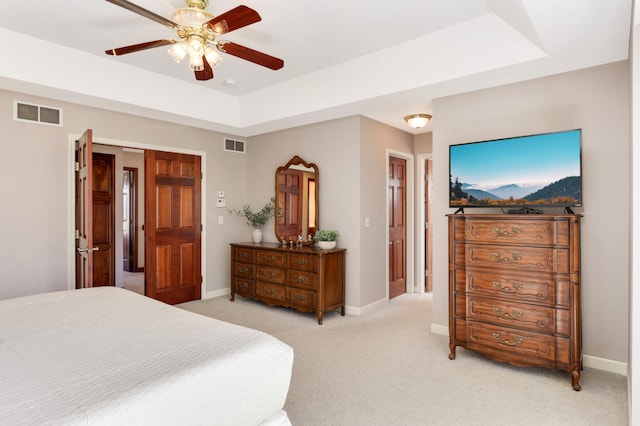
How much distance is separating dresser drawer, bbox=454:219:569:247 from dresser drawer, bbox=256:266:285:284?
88.2 inches

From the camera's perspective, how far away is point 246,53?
2600mm

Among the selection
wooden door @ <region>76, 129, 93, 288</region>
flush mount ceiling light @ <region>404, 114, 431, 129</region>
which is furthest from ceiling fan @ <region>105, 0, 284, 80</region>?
flush mount ceiling light @ <region>404, 114, 431, 129</region>

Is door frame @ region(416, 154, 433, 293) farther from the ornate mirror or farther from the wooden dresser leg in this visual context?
the wooden dresser leg

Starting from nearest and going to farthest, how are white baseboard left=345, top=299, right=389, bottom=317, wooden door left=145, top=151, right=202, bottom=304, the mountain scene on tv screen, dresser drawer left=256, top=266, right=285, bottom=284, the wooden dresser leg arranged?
the wooden dresser leg
the mountain scene on tv screen
white baseboard left=345, top=299, right=389, bottom=317
dresser drawer left=256, top=266, right=285, bottom=284
wooden door left=145, top=151, right=202, bottom=304

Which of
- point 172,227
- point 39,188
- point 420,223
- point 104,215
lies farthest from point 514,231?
point 104,215

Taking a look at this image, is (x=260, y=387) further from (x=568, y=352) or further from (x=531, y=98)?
(x=531, y=98)

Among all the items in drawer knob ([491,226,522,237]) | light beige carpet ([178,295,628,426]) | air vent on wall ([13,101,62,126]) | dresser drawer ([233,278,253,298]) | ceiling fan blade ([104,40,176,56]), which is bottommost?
light beige carpet ([178,295,628,426])

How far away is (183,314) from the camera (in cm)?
219

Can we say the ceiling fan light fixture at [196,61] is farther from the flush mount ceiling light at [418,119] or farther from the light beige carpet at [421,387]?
the flush mount ceiling light at [418,119]

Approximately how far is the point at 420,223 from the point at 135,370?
480cm

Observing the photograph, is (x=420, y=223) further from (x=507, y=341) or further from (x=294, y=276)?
(x=507, y=341)

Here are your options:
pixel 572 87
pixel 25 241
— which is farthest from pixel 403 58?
pixel 25 241

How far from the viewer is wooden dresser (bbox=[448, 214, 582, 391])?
107 inches

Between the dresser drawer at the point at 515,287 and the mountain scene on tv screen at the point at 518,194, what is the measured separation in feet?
2.08
